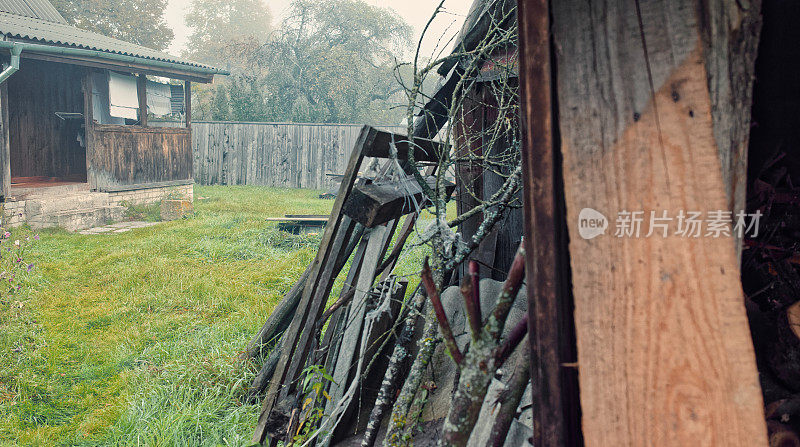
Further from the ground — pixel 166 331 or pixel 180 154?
pixel 180 154

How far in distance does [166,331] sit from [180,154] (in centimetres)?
855

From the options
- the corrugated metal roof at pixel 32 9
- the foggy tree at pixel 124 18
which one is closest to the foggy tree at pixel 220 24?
the foggy tree at pixel 124 18

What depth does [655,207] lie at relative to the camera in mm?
888

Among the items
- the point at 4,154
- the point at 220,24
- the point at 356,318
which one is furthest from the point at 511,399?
the point at 220,24

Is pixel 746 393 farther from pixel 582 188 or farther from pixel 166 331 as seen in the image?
pixel 166 331

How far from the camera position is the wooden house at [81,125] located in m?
8.76

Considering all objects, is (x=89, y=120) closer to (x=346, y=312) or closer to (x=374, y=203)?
(x=346, y=312)

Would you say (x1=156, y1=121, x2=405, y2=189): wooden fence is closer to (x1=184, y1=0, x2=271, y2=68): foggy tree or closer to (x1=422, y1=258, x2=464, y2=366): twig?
(x1=422, y1=258, x2=464, y2=366): twig

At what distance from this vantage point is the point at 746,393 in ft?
2.75

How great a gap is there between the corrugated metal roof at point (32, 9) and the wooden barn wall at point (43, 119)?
159 cm

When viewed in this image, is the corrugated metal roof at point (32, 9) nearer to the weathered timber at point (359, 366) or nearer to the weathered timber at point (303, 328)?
the weathered timber at point (303, 328)

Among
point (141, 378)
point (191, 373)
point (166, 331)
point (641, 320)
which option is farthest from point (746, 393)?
point (166, 331)

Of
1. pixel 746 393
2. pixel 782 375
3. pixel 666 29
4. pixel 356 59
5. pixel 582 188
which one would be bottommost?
pixel 782 375

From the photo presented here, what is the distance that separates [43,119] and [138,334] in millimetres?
9948
